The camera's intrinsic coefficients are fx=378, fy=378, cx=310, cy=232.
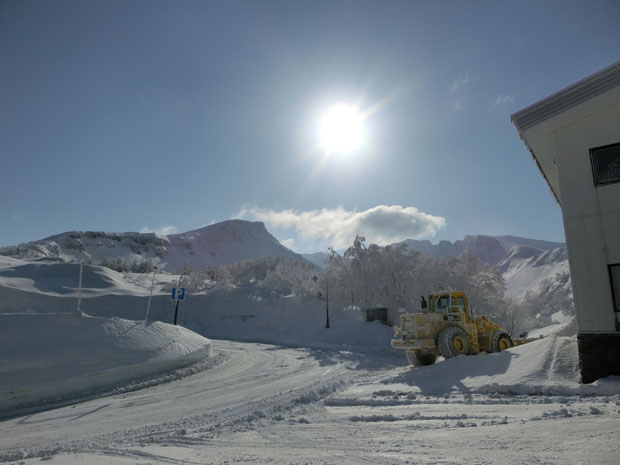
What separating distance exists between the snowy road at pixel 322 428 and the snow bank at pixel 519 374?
1.28ft

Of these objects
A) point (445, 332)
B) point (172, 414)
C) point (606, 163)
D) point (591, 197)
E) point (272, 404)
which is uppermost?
point (606, 163)

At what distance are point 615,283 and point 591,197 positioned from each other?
211 cm

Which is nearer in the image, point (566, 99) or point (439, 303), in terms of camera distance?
point (566, 99)

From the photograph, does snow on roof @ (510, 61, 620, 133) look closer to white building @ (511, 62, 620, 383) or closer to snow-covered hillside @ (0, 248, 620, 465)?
white building @ (511, 62, 620, 383)

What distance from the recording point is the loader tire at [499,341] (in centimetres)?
1444

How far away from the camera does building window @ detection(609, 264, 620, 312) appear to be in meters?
8.59

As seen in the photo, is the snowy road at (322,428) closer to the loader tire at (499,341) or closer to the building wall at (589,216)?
the building wall at (589,216)

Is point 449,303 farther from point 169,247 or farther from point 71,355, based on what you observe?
point 169,247

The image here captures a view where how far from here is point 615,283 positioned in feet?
28.5

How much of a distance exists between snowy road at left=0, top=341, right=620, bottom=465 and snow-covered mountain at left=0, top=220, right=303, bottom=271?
417ft

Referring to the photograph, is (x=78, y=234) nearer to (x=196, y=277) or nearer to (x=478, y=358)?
(x=196, y=277)

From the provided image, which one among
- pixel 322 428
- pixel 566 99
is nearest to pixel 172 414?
pixel 322 428

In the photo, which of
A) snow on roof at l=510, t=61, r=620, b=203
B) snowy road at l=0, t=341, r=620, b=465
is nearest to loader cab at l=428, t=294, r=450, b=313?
snowy road at l=0, t=341, r=620, b=465

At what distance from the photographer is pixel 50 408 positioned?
33.7 ft
